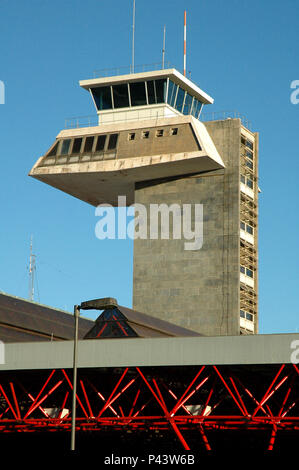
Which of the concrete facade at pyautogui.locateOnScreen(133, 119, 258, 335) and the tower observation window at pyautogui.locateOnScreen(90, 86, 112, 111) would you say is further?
the tower observation window at pyautogui.locateOnScreen(90, 86, 112, 111)

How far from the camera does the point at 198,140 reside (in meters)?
90.4

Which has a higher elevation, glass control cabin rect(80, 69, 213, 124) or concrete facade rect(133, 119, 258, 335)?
glass control cabin rect(80, 69, 213, 124)

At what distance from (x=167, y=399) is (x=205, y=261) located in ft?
106

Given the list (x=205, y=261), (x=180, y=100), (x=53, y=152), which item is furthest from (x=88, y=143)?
(x=205, y=261)

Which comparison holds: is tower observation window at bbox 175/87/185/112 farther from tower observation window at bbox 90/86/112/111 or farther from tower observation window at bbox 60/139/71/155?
tower observation window at bbox 60/139/71/155

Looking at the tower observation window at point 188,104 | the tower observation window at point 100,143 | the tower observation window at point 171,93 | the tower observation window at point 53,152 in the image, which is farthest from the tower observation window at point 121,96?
the tower observation window at point 53,152

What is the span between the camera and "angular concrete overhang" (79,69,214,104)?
94.8 metres

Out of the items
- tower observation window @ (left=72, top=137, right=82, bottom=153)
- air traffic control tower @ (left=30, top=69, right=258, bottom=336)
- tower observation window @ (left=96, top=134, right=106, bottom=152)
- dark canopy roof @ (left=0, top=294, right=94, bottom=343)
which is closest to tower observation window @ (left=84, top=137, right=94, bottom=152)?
air traffic control tower @ (left=30, top=69, right=258, bottom=336)

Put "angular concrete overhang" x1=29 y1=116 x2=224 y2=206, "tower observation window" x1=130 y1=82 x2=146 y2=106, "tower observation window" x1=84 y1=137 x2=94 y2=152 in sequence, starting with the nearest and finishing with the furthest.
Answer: "angular concrete overhang" x1=29 y1=116 x2=224 y2=206, "tower observation window" x1=130 y1=82 x2=146 y2=106, "tower observation window" x1=84 y1=137 x2=94 y2=152

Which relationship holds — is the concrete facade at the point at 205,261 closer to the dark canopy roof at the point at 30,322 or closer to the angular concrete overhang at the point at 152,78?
the angular concrete overhang at the point at 152,78

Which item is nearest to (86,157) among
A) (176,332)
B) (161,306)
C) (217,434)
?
(161,306)

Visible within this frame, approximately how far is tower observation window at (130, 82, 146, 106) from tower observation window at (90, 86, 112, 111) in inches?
114

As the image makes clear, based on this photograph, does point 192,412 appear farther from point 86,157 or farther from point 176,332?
point 86,157

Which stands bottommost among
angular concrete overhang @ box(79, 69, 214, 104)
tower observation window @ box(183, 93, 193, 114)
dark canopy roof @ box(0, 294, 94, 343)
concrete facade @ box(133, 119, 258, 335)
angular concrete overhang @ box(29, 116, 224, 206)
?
dark canopy roof @ box(0, 294, 94, 343)
